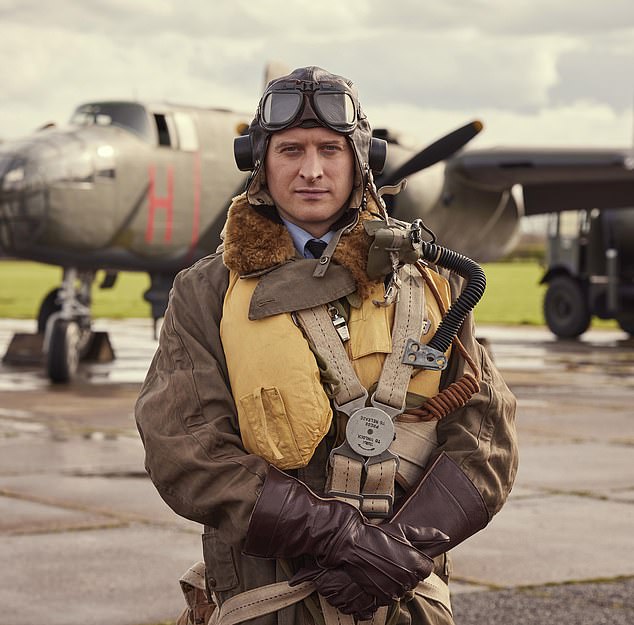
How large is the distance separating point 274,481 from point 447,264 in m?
0.72

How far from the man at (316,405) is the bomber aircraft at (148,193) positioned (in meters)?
12.1

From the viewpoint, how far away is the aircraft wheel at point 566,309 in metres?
26.3

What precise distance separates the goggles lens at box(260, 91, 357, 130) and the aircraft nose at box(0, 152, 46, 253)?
1317cm

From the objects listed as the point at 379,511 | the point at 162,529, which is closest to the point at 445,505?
the point at 379,511

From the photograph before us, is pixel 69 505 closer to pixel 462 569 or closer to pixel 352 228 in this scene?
pixel 462 569

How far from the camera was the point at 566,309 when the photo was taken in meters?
26.7

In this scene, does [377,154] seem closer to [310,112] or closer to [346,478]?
[310,112]

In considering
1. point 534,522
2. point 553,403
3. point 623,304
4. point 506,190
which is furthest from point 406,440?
point 623,304

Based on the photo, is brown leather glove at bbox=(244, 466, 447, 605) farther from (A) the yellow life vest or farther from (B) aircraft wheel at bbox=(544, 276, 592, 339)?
(B) aircraft wheel at bbox=(544, 276, 592, 339)

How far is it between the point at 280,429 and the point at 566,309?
2418 cm

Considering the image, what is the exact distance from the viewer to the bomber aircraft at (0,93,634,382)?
16.1 meters

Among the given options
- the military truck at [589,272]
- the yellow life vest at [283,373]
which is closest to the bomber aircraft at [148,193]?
the military truck at [589,272]

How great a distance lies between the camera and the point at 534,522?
792 cm

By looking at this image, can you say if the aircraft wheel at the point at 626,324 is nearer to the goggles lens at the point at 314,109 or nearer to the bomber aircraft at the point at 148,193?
the bomber aircraft at the point at 148,193
